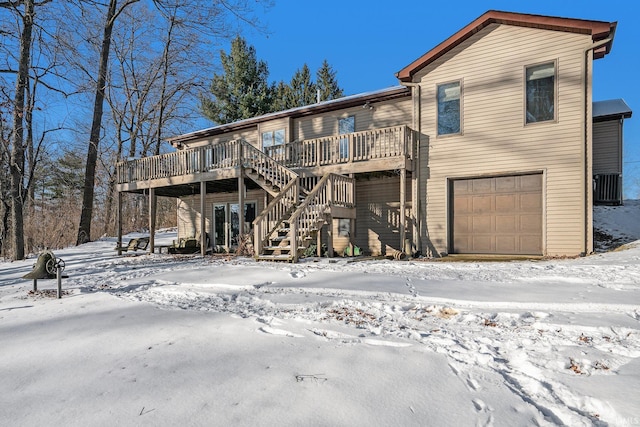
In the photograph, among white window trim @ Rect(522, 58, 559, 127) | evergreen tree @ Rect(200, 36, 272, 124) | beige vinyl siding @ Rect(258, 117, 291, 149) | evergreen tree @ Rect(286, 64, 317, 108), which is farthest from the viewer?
evergreen tree @ Rect(286, 64, 317, 108)

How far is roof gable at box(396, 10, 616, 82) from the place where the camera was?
884 cm

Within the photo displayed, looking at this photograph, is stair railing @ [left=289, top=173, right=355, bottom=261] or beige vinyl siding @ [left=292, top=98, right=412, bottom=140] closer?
stair railing @ [left=289, top=173, right=355, bottom=261]

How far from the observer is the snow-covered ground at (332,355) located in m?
2.04

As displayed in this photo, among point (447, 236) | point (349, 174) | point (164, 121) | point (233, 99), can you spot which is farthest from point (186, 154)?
point (233, 99)

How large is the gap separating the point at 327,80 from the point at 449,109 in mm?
27580

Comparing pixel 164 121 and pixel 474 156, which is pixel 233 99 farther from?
pixel 474 156

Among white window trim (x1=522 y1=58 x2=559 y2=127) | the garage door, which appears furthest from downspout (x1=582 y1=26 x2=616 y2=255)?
the garage door

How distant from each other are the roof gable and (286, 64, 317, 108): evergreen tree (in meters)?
24.5

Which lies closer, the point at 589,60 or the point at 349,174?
the point at 589,60

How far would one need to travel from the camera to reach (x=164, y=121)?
26.6 m

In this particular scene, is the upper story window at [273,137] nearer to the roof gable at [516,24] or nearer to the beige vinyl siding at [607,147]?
the roof gable at [516,24]

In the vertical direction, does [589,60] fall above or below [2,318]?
above

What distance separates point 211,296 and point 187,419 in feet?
10.9

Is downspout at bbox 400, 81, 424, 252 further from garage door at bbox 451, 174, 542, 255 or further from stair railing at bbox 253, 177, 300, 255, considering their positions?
stair railing at bbox 253, 177, 300, 255
